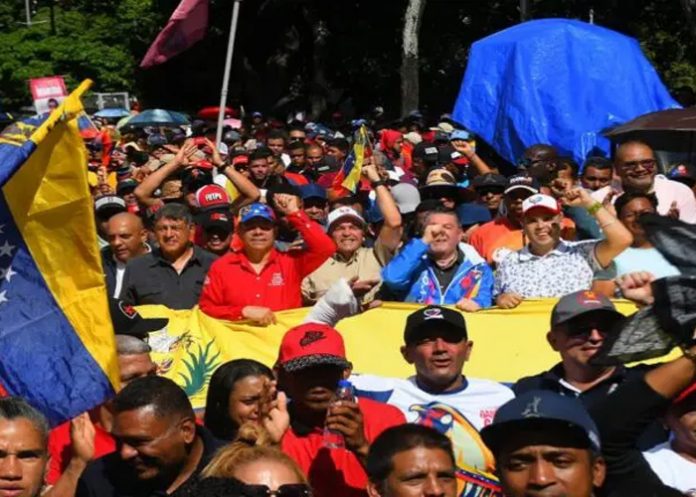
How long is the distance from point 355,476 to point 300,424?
0.38m

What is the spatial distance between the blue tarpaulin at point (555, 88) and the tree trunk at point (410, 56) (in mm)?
9173

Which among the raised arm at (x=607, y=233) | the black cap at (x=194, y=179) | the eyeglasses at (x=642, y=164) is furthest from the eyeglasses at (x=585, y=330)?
the black cap at (x=194, y=179)

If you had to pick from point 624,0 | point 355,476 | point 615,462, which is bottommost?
point 624,0

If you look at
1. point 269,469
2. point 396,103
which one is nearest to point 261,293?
point 269,469

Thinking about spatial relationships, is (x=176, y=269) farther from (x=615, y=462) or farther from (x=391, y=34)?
(x=391, y=34)

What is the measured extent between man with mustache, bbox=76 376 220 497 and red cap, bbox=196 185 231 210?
16.8 feet

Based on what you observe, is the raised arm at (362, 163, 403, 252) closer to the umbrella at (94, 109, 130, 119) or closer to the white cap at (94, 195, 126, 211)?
the white cap at (94, 195, 126, 211)

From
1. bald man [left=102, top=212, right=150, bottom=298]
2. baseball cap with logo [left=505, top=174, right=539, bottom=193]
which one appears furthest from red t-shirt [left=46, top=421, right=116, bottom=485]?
baseball cap with logo [left=505, top=174, right=539, bottom=193]

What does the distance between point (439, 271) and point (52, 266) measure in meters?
2.97

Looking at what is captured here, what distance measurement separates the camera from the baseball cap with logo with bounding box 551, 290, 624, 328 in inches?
255

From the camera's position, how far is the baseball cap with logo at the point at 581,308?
648cm

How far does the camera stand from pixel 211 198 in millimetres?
11281

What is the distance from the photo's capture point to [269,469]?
197 inches

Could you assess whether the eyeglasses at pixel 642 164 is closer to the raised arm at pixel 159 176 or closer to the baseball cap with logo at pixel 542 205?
the baseball cap with logo at pixel 542 205
